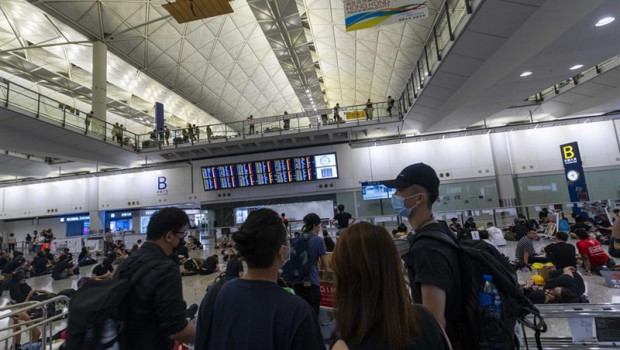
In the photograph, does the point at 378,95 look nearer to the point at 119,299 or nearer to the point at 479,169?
the point at 479,169

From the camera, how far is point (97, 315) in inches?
72.6

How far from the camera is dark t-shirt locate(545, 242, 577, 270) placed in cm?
727

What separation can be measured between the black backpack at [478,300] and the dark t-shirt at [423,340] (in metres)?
0.61

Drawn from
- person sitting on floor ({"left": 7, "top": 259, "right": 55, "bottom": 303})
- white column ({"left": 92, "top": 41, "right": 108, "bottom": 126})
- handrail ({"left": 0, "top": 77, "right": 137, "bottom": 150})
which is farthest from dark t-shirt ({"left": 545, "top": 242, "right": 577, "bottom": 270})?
white column ({"left": 92, "top": 41, "right": 108, "bottom": 126})

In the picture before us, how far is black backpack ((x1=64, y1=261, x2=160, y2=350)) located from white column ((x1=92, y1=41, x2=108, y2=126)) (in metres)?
19.7

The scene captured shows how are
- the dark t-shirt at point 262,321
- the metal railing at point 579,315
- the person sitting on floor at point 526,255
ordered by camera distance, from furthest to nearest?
the person sitting on floor at point 526,255 → the metal railing at point 579,315 → the dark t-shirt at point 262,321

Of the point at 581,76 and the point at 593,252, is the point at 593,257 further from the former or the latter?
the point at 581,76

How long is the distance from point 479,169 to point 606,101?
292 inches

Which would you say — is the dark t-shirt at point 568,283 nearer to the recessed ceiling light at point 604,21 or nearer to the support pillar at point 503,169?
the recessed ceiling light at point 604,21

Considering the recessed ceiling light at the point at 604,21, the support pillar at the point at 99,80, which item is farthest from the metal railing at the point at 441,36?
the support pillar at the point at 99,80

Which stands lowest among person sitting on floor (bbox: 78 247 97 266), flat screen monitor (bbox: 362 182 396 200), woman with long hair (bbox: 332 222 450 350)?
person sitting on floor (bbox: 78 247 97 266)

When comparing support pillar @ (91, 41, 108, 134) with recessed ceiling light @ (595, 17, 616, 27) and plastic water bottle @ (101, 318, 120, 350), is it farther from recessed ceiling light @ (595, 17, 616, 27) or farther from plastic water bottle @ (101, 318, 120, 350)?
recessed ceiling light @ (595, 17, 616, 27)

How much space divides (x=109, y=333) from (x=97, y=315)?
0.54 feet

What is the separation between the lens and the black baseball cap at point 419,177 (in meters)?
2.00
